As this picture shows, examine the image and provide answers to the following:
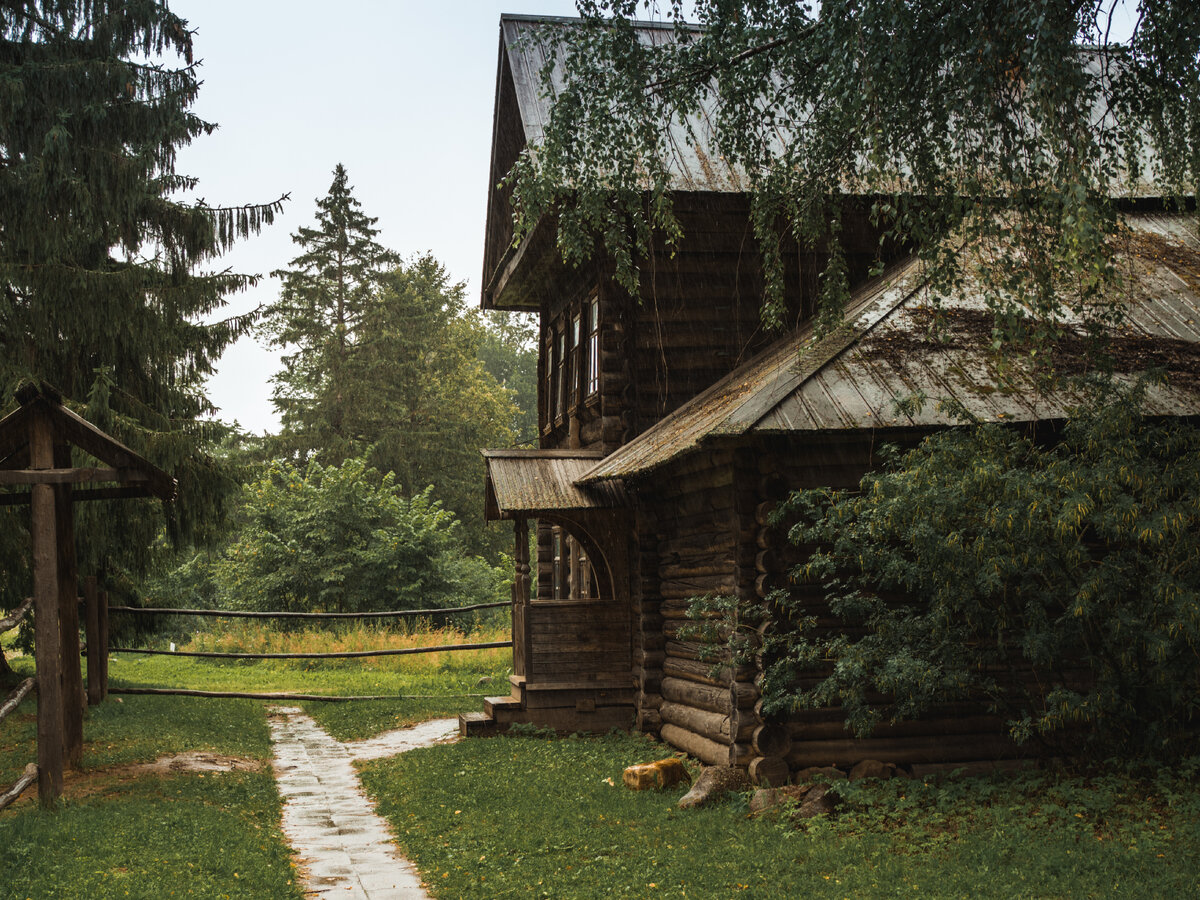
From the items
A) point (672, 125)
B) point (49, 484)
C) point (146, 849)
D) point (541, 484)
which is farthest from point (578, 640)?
point (672, 125)

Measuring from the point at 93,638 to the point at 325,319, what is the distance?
28.5 metres

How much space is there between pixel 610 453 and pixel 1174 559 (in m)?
7.78

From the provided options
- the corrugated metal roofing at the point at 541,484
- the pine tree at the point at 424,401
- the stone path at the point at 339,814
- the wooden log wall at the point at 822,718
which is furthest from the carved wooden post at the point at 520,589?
the pine tree at the point at 424,401

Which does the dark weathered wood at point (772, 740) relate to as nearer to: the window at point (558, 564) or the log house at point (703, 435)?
the log house at point (703, 435)

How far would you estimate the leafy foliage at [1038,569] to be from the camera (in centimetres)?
757

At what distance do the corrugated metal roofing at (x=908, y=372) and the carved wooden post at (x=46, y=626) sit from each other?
5265 mm

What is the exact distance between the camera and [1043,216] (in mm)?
7418

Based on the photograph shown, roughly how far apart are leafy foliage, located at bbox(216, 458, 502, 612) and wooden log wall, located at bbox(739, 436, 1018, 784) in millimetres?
18789

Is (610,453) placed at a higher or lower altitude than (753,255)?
lower

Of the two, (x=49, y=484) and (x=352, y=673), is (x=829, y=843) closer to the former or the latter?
(x=49, y=484)

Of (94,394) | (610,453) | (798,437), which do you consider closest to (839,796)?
(798,437)

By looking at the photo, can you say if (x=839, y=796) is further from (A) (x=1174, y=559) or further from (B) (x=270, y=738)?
(B) (x=270, y=738)

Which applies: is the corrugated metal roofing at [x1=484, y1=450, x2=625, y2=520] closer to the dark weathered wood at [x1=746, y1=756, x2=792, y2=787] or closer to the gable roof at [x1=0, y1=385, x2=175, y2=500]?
the gable roof at [x1=0, y1=385, x2=175, y2=500]

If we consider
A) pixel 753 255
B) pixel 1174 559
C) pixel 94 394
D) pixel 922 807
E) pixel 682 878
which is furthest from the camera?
pixel 753 255
